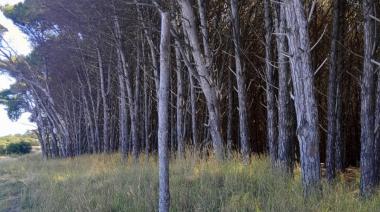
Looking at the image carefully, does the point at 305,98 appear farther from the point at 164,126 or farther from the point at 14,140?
the point at 14,140

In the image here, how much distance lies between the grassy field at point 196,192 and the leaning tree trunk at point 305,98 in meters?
0.25

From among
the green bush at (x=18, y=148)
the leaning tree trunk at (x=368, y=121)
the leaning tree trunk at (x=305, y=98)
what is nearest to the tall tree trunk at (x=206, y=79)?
the leaning tree trunk at (x=305, y=98)

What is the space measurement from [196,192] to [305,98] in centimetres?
200

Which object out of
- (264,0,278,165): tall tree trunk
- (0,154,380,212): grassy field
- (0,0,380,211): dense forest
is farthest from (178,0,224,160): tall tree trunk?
(264,0,278,165): tall tree trunk

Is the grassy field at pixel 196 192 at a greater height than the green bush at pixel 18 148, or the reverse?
the grassy field at pixel 196 192

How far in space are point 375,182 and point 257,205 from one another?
174 centimetres

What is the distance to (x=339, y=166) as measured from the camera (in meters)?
8.41

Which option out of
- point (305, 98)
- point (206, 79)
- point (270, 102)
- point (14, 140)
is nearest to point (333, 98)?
point (270, 102)

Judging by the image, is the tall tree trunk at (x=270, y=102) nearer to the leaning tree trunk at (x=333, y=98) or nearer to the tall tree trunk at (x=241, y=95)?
the tall tree trunk at (x=241, y=95)

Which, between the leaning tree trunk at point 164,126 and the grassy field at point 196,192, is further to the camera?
the grassy field at point 196,192

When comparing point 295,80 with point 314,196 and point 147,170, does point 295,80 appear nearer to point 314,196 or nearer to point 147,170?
point 314,196

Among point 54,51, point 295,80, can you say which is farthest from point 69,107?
point 295,80

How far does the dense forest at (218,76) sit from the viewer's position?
Result: 18.4 feet

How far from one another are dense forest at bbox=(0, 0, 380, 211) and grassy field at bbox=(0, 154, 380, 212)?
35 cm
